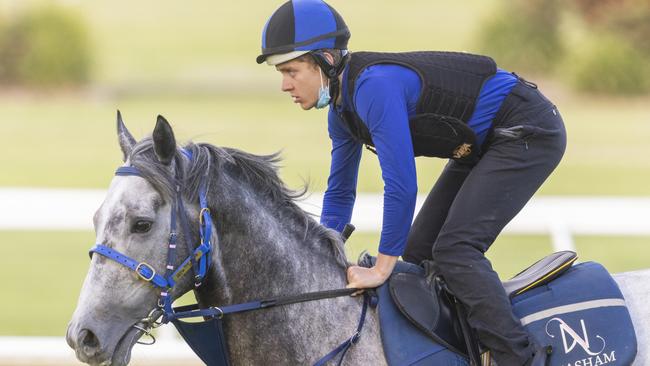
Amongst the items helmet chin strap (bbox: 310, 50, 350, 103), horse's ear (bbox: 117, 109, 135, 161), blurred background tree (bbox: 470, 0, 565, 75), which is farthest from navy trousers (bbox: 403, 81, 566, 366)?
blurred background tree (bbox: 470, 0, 565, 75)

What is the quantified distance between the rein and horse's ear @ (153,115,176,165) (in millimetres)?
84

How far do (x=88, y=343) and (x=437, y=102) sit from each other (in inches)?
60.3

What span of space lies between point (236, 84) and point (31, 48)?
24.7ft

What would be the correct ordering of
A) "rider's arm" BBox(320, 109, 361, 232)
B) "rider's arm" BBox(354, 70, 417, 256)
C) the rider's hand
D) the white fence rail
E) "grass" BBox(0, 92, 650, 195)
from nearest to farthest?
"rider's arm" BBox(354, 70, 417, 256) < the rider's hand < "rider's arm" BBox(320, 109, 361, 232) < the white fence rail < "grass" BBox(0, 92, 650, 195)

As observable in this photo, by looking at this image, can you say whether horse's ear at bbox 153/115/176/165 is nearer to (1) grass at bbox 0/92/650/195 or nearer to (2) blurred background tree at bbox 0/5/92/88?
(1) grass at bbox 0/92/650/195

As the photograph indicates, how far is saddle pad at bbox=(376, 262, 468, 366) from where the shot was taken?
356cm

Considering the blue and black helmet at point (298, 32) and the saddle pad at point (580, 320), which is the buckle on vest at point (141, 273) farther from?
the saddle pad at point (580, 320)

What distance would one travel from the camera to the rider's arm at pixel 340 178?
13.3ft

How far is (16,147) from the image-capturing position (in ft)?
81.0

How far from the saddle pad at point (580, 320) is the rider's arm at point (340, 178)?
0.81m

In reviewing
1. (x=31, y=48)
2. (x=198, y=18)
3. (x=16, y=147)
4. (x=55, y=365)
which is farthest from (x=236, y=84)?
(x=55, y=365)

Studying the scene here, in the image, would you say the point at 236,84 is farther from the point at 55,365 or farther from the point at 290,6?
the point at 290,6

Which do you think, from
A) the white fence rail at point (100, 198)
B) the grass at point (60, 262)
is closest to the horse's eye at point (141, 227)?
the white fence rail at point (100, 198)

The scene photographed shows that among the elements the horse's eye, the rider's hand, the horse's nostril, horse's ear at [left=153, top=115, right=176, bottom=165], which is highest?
horse's ear at [left=153, top=115, right=176, bottom=165]
